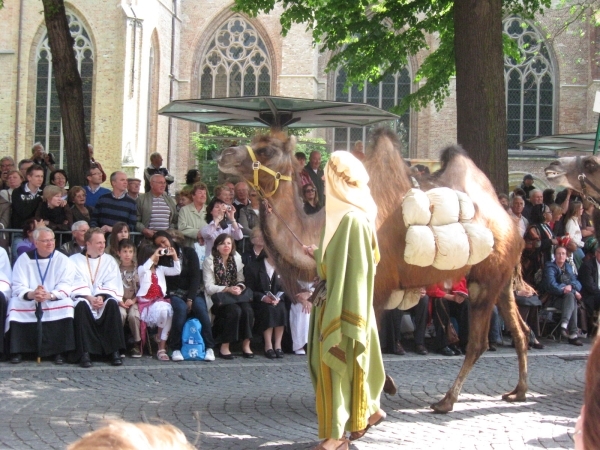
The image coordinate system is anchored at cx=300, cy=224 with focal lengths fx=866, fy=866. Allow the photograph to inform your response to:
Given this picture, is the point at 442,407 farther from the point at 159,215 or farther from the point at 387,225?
the point at 159,215

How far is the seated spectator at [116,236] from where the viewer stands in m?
11.6

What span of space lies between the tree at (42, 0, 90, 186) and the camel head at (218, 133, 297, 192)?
7.81 m

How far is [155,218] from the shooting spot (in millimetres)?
12953

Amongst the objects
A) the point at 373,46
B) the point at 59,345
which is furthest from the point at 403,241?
the point at 373,46

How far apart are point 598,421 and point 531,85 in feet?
114

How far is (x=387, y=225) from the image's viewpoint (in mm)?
7984

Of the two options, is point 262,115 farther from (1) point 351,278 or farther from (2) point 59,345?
(1) point 351,278

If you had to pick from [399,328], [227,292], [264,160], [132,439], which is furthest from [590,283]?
[132,439]

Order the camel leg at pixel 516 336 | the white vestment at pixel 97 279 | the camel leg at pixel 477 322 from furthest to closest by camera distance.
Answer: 1. the white vestment at pixel 97 279
2. the camel leg at pixel 516 336
3. the camel leg at pixel 477 322

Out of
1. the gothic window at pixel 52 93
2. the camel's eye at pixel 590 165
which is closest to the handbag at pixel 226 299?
the camel's eye at pixel 590 165

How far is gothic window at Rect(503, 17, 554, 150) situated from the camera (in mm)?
34531

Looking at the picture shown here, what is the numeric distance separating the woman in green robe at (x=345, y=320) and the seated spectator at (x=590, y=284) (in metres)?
8.41

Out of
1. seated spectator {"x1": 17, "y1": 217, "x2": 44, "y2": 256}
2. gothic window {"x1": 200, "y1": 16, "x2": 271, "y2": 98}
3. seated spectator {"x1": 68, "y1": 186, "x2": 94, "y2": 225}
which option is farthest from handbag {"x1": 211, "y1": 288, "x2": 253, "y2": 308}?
gothic window {"x1": 200, "y1": 16, "x2": 271, "y2": 98}

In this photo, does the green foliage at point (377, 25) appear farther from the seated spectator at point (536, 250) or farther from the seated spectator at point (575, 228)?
A: the seated spectator at point (536, 250)
